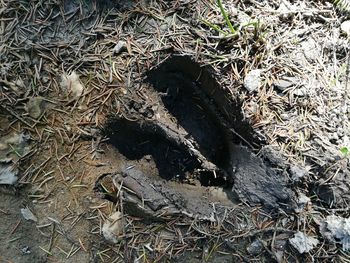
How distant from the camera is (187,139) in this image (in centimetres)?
212

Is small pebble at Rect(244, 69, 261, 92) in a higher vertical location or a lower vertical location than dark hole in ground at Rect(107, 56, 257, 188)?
higher

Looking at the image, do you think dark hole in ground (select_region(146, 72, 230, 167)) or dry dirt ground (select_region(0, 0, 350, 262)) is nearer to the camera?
dry dirt ground (select_region(0, 0, 350, 262))

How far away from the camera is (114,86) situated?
80.1 inches

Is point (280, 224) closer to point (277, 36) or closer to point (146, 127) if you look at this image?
point (146, 127)

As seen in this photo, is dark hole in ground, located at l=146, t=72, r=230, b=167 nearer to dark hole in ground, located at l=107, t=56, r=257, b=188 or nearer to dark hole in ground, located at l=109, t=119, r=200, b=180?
dark hole in ground, located at l=107, t=56, r=257, b=188

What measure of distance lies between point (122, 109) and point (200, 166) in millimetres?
503

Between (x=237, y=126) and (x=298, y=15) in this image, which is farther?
(x=298, y=15)

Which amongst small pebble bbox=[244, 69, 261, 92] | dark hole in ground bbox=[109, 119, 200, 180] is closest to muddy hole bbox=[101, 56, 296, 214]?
dark hole in ground bbox=[109, 119, 200, 180]

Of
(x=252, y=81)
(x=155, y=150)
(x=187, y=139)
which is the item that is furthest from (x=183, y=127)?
(x=252, y=81)

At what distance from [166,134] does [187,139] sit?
0.13 meters

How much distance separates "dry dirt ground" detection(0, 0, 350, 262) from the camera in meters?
1.92

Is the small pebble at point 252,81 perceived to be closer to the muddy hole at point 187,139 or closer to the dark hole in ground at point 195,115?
the muddy hole at point 187,139

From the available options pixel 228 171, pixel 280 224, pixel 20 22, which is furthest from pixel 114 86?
pixel 280 224

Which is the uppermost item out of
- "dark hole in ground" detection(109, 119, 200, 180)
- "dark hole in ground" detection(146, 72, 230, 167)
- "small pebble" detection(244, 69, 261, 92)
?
"small pebble" detection(244, 69, 261, 92)
